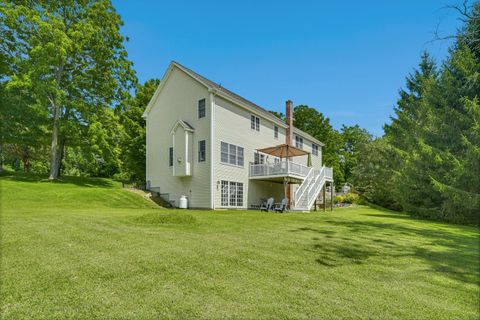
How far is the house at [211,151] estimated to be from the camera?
17.4m

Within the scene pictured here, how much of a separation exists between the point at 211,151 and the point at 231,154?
5.99 feet

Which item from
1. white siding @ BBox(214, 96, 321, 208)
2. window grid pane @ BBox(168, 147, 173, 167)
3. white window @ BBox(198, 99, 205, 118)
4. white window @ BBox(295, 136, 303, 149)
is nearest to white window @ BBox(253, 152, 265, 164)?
white siding @ BBox(214, 96, 321, 208)

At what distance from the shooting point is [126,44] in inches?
986

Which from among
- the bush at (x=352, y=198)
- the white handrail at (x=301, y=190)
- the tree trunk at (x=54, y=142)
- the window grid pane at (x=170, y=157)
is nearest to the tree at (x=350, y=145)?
the bush at (x=352, y=198)

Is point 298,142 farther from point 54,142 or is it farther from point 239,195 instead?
point 54,142

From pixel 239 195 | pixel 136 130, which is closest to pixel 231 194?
pixel 239 195

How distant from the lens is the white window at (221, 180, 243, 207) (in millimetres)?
17688

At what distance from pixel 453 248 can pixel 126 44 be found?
27.1 meters

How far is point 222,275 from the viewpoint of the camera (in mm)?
4043

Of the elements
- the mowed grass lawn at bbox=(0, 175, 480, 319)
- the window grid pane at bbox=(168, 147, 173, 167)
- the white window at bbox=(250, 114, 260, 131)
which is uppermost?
the white window at bbox=(250, 114, 260, 131)

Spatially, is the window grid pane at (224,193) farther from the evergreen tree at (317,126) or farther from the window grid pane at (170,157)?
the evergreen tree at (317,126)

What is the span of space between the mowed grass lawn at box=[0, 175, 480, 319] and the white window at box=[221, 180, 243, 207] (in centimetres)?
1042

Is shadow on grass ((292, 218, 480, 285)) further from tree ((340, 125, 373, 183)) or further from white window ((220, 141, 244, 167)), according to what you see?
tree ((340, 125, 373, 183))

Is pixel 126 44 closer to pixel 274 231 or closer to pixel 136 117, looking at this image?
pixel 136 117
